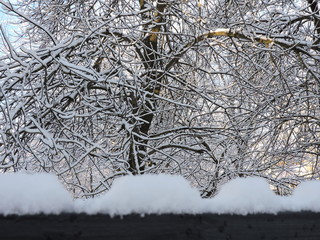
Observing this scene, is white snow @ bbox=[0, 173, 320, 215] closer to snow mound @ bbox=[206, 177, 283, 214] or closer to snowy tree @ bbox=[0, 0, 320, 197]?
snow mound @ bbox=[206, 177, 283, 214]

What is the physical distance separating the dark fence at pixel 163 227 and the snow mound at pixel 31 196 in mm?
20

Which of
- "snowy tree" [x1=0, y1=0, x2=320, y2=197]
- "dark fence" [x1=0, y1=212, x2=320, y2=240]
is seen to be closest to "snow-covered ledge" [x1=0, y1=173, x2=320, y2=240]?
"dark fence" [x1=0, y1=212, x2=320, y2=240]

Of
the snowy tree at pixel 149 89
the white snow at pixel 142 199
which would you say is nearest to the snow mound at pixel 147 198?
the white snow at pixel 142 199

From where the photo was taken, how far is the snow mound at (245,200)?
1.04 meters

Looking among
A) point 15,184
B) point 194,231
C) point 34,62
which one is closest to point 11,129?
point 34,62

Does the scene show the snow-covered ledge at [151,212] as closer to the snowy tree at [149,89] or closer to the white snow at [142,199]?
the white snow at [142,199]

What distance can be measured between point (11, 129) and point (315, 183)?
268cm

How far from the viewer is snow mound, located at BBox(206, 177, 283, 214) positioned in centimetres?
104

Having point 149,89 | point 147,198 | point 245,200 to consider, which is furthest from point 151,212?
point 149,89

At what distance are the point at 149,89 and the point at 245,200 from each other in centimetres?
332

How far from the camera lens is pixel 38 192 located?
89cm

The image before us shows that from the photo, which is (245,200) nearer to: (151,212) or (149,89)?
(151,212)

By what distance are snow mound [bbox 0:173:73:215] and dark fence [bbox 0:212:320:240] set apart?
20mm

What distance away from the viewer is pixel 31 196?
0.88 metres
